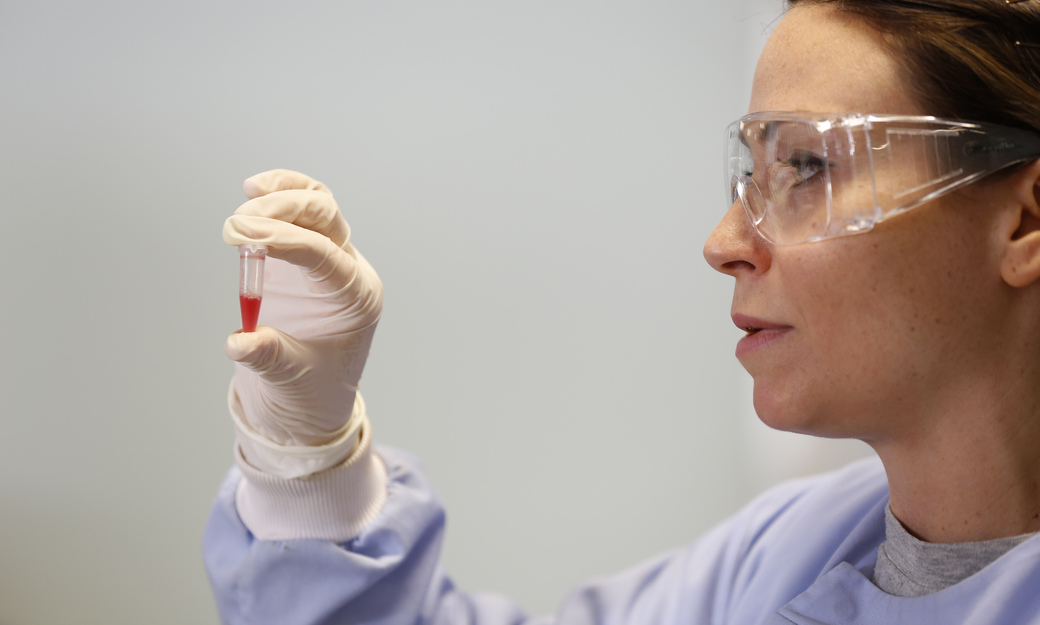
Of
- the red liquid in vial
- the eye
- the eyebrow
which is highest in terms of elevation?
the eyebrow

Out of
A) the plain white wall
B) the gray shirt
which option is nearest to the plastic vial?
the plain white wall

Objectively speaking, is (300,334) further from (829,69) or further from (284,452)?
Result: (829,69)

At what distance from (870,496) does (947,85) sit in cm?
60

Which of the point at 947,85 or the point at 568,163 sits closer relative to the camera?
the point at 947,85

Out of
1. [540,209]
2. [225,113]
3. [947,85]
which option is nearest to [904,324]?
[947,85]

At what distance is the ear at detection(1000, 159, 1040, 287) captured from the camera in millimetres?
776

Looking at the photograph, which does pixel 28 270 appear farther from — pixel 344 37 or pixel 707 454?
pixel 707 454

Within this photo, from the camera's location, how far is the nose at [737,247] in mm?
861

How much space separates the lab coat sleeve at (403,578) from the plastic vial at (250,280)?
35 cm

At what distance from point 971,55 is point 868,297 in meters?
0.28

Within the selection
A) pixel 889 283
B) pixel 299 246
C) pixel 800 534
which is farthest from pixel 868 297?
pixel 299 246

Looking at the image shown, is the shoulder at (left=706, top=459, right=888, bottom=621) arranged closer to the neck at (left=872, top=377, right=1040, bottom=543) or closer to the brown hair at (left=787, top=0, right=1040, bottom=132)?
the neck at (left=872, top=377, right=1040, bottom=543)

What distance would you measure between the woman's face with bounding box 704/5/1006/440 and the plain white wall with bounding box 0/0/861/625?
2.89 feet

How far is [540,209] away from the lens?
1.69 metres
